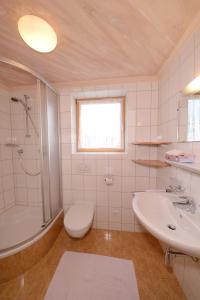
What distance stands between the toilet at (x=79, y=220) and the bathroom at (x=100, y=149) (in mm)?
13

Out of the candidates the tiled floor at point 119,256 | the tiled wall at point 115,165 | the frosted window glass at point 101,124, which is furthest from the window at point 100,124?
the tiled floor at point 119,256

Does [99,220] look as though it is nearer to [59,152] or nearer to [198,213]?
[59,152]

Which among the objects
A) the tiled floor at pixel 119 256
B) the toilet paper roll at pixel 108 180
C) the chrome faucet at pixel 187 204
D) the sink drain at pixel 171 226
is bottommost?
the tiled floor at pixel 119 256

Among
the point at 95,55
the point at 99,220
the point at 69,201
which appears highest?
the point at 95,55

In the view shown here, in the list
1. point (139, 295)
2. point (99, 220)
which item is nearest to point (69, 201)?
point (99, 220)

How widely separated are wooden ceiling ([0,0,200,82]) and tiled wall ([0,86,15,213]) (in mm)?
760

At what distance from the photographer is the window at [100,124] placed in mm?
1888

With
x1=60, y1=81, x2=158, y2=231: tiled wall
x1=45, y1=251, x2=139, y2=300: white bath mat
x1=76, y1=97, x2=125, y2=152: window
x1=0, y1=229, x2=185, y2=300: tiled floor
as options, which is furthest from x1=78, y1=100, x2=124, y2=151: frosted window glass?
x1=45, y1=251, x2=139, y2=300: white bath mat

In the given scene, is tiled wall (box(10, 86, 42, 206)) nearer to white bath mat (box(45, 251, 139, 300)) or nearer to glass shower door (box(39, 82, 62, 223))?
glass shower door (box(39, 82, 62, 223))

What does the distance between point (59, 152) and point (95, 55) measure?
1281 mm

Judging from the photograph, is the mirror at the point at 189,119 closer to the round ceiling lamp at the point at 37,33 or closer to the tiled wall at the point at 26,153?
the round ceiling lamp at the point at 37,33

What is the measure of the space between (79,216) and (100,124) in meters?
1.34

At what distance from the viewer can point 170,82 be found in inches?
49.6

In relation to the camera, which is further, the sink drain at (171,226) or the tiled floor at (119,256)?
the tiled floor at (119,256)
